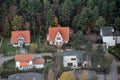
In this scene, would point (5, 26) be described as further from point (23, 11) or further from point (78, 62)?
point (78, 62)

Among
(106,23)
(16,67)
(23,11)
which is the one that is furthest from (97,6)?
(16,67)

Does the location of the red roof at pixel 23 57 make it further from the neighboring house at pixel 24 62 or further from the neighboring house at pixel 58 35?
the neighboring house at pixel 58 35

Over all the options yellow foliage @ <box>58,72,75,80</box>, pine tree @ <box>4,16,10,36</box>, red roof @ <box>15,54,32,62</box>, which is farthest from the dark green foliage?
pine tree @ <box>4,16,10,36</box>

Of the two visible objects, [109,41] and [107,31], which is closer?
[109,41]

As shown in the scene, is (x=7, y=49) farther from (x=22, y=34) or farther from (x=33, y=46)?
(x=33, y=46)

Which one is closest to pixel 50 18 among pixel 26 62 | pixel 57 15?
pixel 57 15

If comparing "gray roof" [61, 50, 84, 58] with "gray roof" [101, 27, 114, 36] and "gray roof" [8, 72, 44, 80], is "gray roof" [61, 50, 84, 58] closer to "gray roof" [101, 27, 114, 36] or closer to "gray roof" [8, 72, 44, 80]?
"gray roof" [8, 72, 44, 80]

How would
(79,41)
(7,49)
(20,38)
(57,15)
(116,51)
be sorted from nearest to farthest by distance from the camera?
(79,41) < (116,51) < (7,49) < (20,38) < (57,15)
